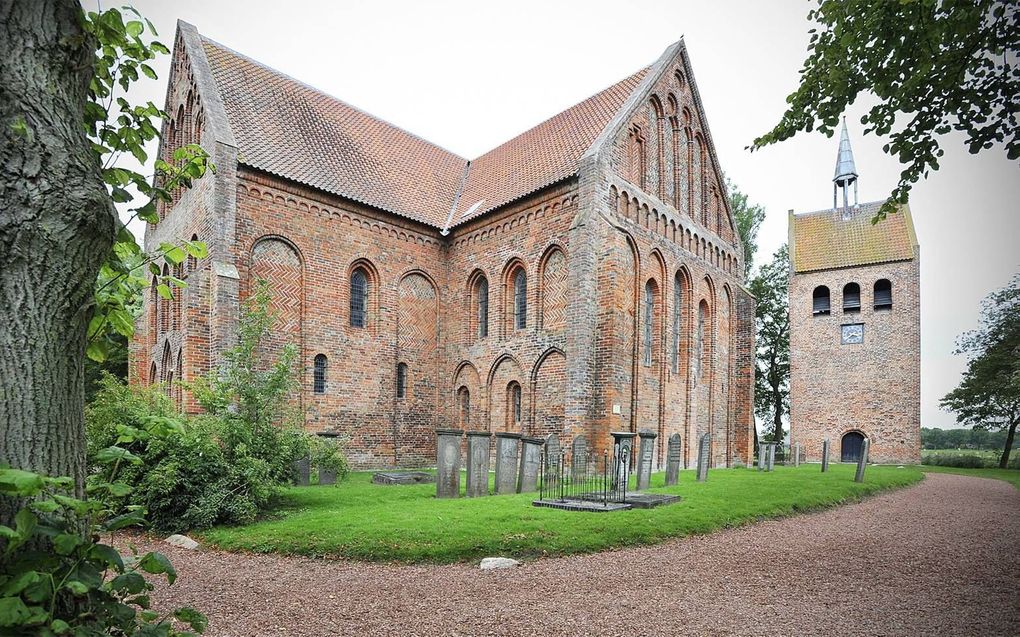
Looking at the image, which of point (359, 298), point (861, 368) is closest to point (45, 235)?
point (359, 298)

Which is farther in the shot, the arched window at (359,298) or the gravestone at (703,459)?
the arched window at (359,298)

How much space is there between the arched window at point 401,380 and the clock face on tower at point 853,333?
2705 centimetres

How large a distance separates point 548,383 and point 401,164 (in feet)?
35.5

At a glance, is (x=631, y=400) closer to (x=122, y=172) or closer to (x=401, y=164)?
(x=401, y=164)

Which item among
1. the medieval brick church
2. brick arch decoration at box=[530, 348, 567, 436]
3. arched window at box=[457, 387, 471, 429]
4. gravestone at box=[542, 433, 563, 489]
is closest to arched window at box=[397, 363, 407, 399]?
the medieval brick church

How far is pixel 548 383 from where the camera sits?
60.6 feet

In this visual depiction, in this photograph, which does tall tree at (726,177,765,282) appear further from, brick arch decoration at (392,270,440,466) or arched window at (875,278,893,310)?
brick arch decoration at (392,270,440,466)

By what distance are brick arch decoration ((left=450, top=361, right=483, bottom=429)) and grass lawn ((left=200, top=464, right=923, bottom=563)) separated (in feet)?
25.9

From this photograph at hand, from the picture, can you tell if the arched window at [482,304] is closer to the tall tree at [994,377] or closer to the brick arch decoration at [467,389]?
the brick arch decoration at [467,389]

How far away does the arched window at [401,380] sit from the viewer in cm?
2080

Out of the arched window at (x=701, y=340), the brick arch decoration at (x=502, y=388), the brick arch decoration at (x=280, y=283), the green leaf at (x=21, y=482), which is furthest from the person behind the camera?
the arched window at (x=701, y=340)

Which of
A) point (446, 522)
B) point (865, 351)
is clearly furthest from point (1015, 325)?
point (446, 522)

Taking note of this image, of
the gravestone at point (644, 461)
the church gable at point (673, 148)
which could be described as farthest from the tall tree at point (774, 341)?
the gravestone at point (644, 461)

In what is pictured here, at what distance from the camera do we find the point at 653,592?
6129 millimetres
